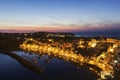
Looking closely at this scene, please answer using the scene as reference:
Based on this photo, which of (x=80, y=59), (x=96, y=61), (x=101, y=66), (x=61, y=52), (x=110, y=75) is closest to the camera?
(x=110, y=75)

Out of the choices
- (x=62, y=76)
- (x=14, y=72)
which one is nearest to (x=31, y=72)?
(x=14, y=72)

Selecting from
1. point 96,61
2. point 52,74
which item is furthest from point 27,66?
point 96,61

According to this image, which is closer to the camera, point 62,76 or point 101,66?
point 62,76

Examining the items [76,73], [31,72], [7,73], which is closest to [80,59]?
[76,73]

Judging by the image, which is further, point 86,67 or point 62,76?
point 86,67

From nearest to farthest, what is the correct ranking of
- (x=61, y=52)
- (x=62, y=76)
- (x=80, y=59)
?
(x=62, y=76) → (x=80, y=59) → (x=61, y=52)

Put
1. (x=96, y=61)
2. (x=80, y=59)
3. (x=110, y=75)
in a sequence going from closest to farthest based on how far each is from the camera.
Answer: (x=110, y=75)
(x=96, y=61)
(x=80, y=59)

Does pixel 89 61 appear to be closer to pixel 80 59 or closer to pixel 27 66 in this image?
pixel 80 59

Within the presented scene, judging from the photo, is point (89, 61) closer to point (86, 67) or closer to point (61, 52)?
point (86, 67)
